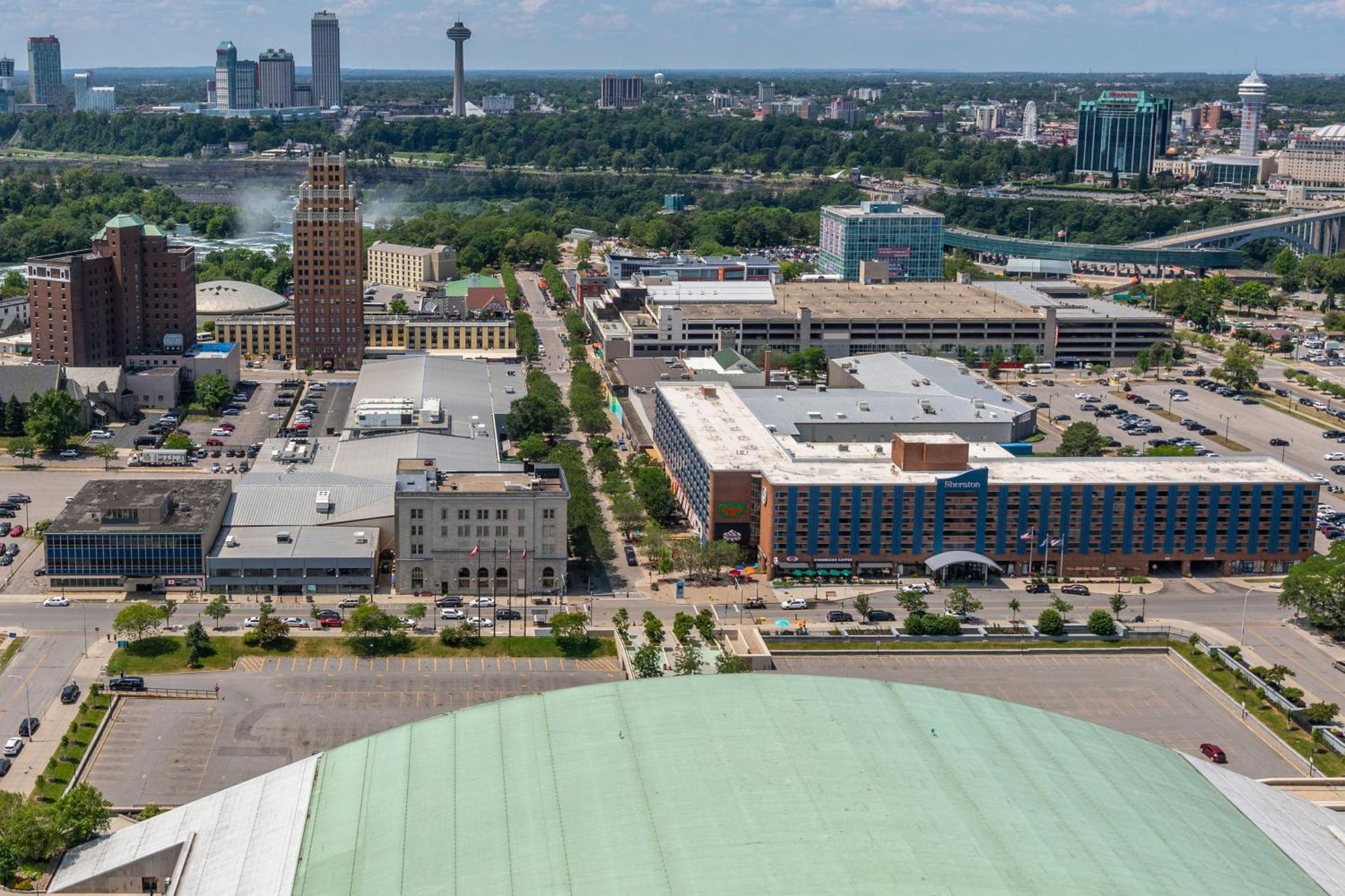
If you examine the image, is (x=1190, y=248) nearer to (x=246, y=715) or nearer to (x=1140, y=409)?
(x=1140, y=409)

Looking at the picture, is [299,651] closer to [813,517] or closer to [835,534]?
[813,517]

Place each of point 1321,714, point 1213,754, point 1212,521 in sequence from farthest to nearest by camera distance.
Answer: point 1212,521, point 1321,714, point 1213,754

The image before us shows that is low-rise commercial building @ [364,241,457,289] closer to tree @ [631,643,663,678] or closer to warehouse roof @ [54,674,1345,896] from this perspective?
tree @ [631,643,663,678]

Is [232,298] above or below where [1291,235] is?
below

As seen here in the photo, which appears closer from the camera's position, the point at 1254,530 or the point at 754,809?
the point at 754,809

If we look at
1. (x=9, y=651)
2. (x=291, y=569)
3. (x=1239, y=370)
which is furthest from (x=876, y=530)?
(x=1239, y=370)

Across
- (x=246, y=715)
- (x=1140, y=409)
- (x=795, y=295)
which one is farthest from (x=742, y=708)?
(x=795, y=295)
